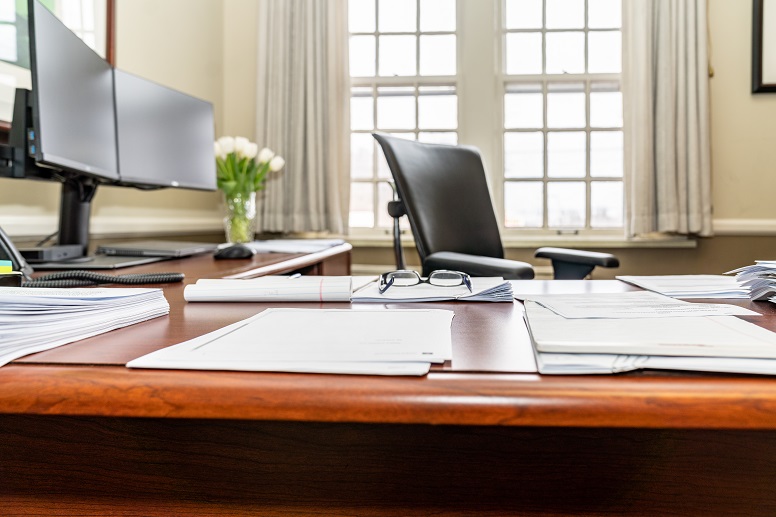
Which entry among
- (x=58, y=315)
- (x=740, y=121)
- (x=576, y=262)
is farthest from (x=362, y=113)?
(x=58, y=315)

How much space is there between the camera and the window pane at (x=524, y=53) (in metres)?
3.23

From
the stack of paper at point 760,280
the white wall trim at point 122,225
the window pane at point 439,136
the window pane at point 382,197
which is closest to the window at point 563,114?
the window pane at point 439,136

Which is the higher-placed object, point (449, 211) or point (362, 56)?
point (362, 56)

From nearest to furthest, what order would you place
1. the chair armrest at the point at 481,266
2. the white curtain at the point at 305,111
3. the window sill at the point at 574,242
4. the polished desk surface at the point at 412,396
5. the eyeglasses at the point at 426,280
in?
the polished desk surface at the point at 412,396 → the eyeglasses at the point at 426,280 → the chair armrest at the point at 481,266 → the window sill at the point at 574,242 → the white curtain at the point at 305,111

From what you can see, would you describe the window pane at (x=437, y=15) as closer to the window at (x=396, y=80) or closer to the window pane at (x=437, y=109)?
the window at (x=396, y=80)

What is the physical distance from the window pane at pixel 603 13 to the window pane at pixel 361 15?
1.12m

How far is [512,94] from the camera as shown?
3248 millimetres

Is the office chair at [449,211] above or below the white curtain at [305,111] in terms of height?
below

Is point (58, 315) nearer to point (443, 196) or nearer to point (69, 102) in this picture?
point (69, 102)

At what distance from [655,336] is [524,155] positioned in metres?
2.80

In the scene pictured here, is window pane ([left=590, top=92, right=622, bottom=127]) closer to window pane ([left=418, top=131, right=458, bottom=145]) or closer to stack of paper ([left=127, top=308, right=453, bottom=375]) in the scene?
window pane ([left=418, top=131, right=458, bottom=145])

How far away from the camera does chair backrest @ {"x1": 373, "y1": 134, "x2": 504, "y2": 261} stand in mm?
1975

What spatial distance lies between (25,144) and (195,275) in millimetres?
574

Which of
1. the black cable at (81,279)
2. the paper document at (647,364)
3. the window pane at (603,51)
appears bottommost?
the paper document at (647,364)
